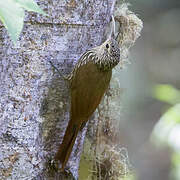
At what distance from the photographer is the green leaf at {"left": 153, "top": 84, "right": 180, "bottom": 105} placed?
137 inches

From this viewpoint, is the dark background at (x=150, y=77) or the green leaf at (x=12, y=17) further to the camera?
the dark background at (x=150, y=77)

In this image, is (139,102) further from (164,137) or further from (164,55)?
(164,137)

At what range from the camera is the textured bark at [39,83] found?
2135 millimetres

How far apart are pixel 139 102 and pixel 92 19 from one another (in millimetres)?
4686

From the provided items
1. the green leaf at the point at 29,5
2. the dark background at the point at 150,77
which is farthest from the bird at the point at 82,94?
the dark background at the point at 150,77

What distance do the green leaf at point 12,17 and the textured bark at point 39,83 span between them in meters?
0.98

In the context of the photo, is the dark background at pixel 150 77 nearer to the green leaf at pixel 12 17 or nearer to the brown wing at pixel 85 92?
the brown wing at pixel 85 92

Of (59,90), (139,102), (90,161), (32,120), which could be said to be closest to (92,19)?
(59,90)

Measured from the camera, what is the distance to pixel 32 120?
2.21 m

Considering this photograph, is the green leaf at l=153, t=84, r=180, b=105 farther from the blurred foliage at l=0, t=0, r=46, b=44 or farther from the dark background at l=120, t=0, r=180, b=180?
the dark background at l=120, t=0, r=180, b=180

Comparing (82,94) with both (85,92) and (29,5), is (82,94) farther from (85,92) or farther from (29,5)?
(29,5)

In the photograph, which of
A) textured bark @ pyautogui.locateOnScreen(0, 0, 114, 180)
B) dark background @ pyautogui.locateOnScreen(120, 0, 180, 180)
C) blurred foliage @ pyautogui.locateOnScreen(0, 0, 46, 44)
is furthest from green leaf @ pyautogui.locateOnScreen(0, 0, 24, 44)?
dark background @ pyautogui.locateOnScreen(120, 0, 180, 180)

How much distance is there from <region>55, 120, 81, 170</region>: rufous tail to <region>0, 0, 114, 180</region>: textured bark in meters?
0.05

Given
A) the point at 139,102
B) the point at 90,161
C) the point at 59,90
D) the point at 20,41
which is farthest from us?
the point at 139,102
